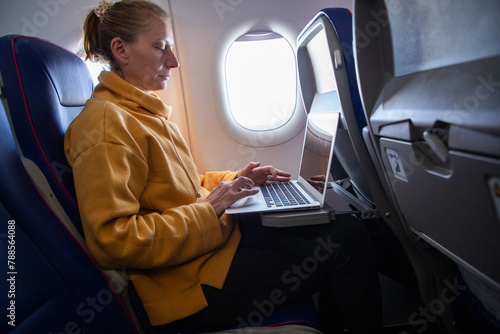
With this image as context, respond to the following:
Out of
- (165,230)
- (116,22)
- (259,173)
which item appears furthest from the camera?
(259,173)

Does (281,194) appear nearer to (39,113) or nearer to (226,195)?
(226,195)

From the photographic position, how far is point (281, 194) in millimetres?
1394

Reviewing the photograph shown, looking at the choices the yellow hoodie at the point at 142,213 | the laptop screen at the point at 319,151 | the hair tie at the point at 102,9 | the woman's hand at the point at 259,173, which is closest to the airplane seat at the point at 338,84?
the laptop screen at the point at 319,151

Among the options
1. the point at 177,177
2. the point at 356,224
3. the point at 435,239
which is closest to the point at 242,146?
the point at 177,177

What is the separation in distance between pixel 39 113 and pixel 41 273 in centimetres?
44

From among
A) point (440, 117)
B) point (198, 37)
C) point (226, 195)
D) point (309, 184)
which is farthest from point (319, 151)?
point (198, 37)

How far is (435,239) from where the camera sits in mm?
871

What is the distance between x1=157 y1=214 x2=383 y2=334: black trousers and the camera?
39.5 inches

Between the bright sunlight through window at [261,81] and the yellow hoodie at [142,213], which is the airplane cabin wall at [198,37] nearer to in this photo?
the bright sunlight through window at [261,81]

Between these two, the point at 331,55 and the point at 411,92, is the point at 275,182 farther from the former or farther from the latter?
the point at 411,92

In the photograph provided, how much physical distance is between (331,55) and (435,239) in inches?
25.4

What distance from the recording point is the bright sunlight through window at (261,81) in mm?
2121

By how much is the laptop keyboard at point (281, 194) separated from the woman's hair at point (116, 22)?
81 centimetres

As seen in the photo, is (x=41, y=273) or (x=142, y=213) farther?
(x=142, y=213)
